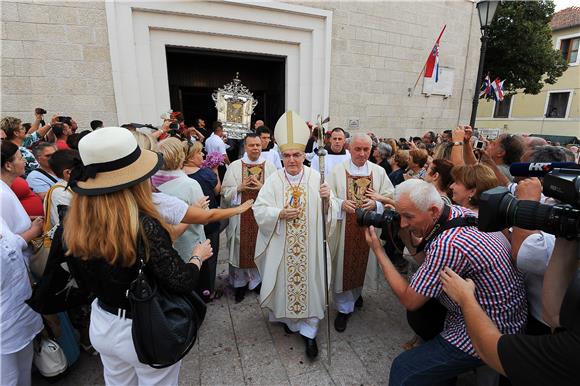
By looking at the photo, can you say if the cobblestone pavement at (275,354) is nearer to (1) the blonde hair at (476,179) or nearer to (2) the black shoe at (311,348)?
(2) the black shoe at (311,348)

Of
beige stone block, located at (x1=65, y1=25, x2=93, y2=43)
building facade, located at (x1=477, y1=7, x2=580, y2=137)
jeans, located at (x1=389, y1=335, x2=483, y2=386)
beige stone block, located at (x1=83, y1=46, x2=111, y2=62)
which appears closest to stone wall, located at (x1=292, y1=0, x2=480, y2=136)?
beige stone block, located at (x1=83, y1=46, x2=111, y2=62)

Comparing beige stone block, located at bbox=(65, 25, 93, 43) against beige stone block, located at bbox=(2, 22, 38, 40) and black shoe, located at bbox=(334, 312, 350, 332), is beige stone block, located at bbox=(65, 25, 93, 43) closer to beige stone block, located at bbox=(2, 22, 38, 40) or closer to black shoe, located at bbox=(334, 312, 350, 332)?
beige stone block, located at bbox=(2, 22, 38, 40)

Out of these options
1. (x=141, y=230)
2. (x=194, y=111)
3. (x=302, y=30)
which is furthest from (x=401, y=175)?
(x=194, y=111)

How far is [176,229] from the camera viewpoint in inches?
81.6

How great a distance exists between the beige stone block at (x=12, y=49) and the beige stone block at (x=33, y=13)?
1.59 feet

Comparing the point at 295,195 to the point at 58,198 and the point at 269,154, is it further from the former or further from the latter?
the point at 58,198

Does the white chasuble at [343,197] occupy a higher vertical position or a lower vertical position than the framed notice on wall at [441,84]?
lower

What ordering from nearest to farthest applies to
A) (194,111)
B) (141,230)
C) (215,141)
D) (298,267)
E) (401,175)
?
1. (141,230)
2. (298,267)
3. (401,175)
4. (215,141)
5. (194,111)

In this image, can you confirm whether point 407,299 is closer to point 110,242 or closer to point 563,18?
point 110,242

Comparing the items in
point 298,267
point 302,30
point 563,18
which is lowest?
point 298,267

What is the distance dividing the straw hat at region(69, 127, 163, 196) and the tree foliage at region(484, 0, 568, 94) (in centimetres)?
1626

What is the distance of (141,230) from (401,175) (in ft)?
11.6

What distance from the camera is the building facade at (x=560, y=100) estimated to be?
2042 cm

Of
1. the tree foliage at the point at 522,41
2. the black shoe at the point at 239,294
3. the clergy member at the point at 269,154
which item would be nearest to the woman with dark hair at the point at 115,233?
the black shoe at the point at 239,294
